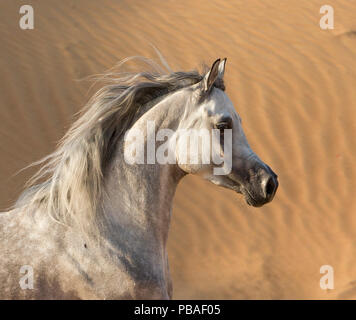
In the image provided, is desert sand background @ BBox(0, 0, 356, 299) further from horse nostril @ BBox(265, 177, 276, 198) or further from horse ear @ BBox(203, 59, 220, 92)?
horse ear @ BBox(203, 59, 220, 92)

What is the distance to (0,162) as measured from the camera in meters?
7.66

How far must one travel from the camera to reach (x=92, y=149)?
3225mm

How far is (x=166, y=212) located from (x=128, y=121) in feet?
1.96

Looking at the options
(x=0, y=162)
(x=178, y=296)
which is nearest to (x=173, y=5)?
(x=0, y=162)

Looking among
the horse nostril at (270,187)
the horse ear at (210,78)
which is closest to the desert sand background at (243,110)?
the horse nostril at (270,187)

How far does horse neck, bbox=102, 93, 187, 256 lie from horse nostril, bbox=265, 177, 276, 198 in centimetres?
57

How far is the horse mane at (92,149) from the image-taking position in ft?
10.5

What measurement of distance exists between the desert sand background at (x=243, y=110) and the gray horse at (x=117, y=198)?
11.4 feet

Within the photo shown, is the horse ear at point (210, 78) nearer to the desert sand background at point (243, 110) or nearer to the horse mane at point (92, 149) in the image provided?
the horse mane at point (92, 149)

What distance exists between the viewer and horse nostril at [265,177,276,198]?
3.23 metres

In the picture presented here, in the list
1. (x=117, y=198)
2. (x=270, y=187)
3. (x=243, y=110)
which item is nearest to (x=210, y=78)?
(x=270, y=187)

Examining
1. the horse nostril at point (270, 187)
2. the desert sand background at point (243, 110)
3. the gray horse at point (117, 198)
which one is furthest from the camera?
the desert sand background at point (243, 110)

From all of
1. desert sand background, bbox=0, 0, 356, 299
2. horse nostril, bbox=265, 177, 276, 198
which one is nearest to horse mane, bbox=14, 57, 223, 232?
horse nostril, bbox=265, 177, 276, 198

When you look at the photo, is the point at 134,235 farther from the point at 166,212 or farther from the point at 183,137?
the point at 183,137
